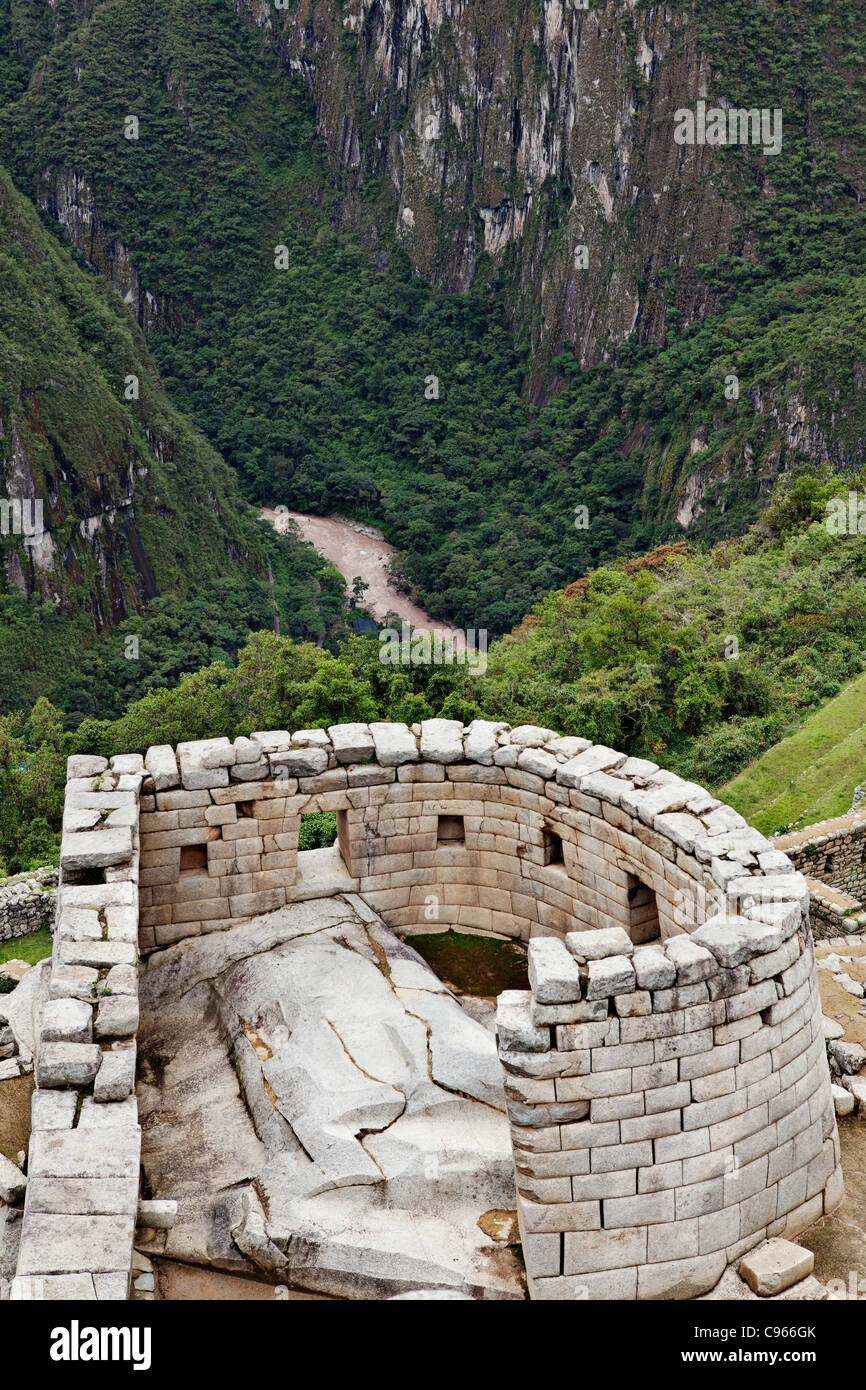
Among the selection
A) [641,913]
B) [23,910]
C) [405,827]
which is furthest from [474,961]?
[23,910]

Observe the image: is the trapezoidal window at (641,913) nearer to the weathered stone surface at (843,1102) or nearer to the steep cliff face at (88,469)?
the weathered stone surface at (843,1102)

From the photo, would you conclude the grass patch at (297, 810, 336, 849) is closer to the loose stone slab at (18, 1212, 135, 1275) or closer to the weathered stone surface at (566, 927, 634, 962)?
the weathered stone surface at (566, 927, 634, 962)

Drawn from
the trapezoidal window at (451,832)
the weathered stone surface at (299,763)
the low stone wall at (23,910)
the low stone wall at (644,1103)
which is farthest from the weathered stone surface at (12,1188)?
the low stone wall at (23,910)

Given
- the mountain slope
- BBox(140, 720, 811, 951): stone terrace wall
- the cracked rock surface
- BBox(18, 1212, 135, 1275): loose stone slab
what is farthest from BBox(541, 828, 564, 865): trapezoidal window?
the mountain slope

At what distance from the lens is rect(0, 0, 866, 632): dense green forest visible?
93.4 m

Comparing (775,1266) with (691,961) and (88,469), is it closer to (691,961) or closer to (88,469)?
(691,961)

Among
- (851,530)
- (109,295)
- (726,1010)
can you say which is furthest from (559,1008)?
(109,295)

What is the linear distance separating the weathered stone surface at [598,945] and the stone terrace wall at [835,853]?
33.0 feet

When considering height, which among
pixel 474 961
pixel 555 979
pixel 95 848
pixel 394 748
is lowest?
pixel 474 961

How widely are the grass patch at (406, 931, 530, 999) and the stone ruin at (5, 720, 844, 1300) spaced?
1.03ft

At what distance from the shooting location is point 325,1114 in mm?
8594

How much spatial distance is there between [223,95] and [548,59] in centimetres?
4155

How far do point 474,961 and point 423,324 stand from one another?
13063cm

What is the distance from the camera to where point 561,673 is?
31.9 metres
